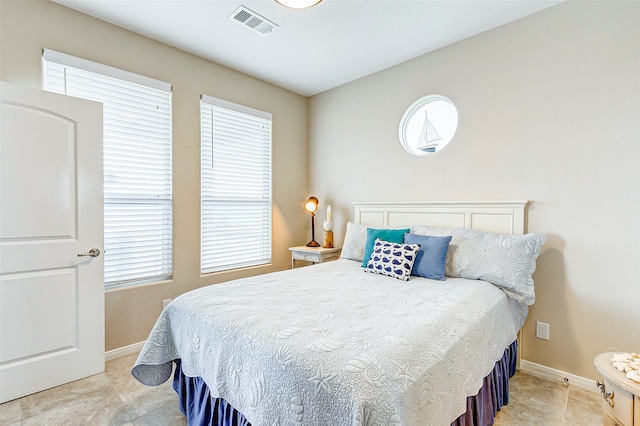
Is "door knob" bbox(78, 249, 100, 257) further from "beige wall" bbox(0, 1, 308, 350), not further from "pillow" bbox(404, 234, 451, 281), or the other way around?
"pillow" bbox(404, 234, 451, 281)

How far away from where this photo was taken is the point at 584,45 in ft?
7.09

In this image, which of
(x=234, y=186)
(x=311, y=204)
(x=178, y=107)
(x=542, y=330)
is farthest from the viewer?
(x=311, y=204)

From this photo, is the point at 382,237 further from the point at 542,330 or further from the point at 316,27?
the point at 316,27

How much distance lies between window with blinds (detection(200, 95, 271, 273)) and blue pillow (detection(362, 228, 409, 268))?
1477mm

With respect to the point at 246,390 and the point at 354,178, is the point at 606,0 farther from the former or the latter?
the point at 246,390

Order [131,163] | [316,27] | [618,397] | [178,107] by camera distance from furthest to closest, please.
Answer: [178,107] < [131,163] < [316,27] < [618,397]

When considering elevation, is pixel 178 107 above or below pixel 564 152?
above

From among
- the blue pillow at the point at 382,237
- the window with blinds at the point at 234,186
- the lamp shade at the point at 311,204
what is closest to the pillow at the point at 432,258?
the blue pillow at the point at 382,237

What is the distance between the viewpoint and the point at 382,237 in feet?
8.76

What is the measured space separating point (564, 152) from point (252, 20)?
2.54m

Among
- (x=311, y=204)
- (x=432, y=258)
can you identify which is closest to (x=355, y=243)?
(x=432, y=258)

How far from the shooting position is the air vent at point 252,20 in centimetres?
233

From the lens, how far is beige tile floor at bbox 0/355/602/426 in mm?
1799

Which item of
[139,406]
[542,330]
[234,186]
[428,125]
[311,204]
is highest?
[428,125]
